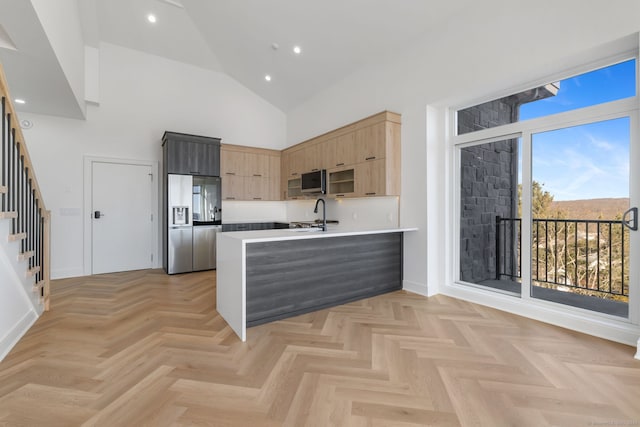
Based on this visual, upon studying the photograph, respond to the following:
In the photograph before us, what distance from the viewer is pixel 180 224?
492 centimetres

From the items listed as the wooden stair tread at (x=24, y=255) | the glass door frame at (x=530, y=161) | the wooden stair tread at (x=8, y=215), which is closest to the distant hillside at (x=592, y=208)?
the glass door frame at (x=530, y=161)

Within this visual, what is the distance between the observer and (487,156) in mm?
3715

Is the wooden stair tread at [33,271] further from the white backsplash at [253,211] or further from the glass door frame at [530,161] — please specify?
the glass door frame at [530,161]

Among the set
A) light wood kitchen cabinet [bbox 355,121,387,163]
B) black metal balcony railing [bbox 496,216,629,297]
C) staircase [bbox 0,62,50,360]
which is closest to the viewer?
staircase [bbox 0,62,50,360]

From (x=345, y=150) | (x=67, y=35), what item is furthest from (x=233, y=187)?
(x=67, y=35)

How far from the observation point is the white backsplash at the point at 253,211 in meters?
5.98

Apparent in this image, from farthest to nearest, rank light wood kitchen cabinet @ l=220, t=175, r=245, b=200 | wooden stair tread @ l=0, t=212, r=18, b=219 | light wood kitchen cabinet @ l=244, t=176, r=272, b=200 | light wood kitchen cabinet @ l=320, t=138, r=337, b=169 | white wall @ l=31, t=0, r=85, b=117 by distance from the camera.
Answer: light wood kitchen cabinet @ l=244, t=176, r=272, b=200 < light wood kitchen cabinet @ l=220, t=175, r=245, b=200 < light wood kitchen cabinet @ l=320, t=138, r=337, b=169 < white wall @ l=31, t=0, r=85, b=117 < wooden stair tread @ l=0, t=212, r=18, b=219

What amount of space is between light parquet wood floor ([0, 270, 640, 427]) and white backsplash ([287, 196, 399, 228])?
1.50 metres

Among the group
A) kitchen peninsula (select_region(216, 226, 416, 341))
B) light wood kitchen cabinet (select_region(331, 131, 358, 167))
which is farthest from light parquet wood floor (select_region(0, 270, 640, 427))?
light wood kitchen cabinet (select_region(331, 131, 358, 167))

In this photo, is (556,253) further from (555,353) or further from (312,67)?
(312,67)

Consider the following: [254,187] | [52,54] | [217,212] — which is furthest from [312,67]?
[52,54]

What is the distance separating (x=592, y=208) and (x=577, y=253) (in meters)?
0.62

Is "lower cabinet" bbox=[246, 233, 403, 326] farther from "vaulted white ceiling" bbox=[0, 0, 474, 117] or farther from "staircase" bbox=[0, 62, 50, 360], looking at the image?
"vaulted white ceiling" bbox=[0, 0, 474, 117]

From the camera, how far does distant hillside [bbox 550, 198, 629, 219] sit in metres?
2.55
